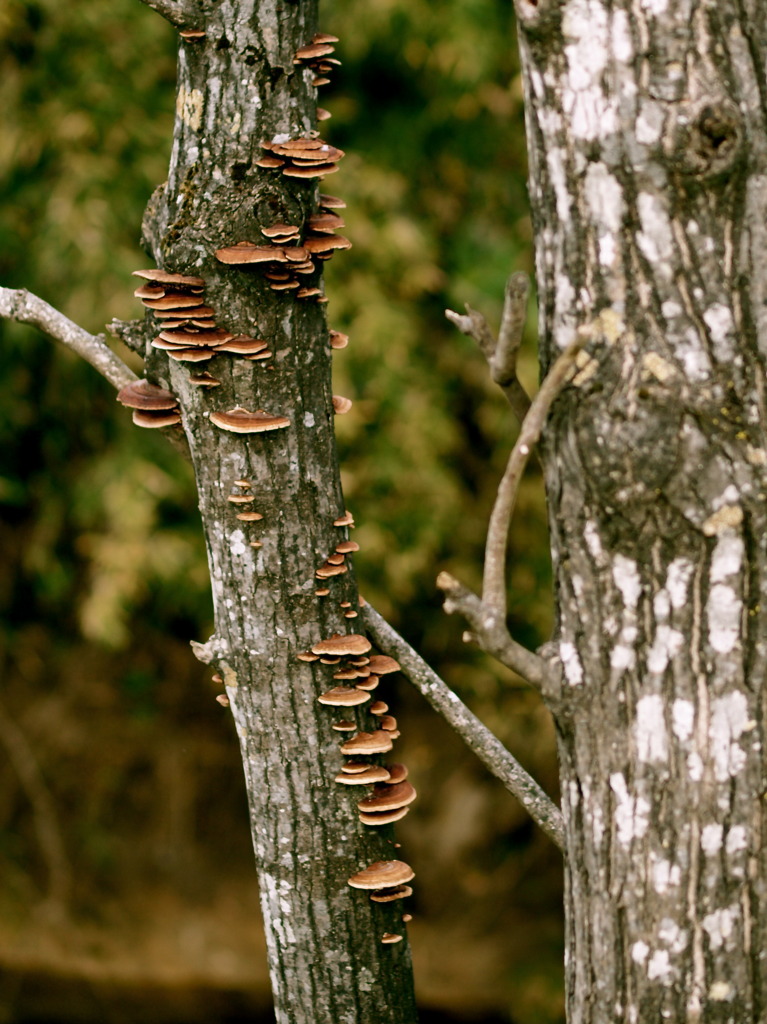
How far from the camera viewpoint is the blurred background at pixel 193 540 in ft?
13.1

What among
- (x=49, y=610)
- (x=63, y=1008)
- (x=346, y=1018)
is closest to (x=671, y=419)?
(x=346, y=1018)

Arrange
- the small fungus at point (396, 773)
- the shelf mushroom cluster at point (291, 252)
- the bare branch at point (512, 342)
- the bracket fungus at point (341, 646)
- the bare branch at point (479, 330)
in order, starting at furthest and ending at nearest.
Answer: the small fungus at point (396, 773) < the bracket fungus at point (341, 646) < the shelf mushroom cluster at point (291, 252) < the bare branch at point (479, 330) < the bare branch at point (512, 342)

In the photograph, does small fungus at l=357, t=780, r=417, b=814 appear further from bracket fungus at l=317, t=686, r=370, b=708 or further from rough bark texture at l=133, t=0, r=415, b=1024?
bracket fungus at l=317, t=686, r=370, b=708

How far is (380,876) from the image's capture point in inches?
67.0

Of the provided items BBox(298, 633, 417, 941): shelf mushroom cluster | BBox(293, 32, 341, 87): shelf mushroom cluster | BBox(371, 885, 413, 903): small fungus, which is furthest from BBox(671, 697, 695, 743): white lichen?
BBox(293, 32, 341, 87): shelf mushroom cluster

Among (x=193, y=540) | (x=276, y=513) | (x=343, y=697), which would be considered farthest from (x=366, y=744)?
(x=193, y=540)

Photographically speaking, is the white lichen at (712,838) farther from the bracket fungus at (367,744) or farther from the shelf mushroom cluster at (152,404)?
the shelf mushroom cluster at (152,404)

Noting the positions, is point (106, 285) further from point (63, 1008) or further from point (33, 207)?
point (63, 1008)

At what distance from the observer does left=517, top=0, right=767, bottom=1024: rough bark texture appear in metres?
1.27

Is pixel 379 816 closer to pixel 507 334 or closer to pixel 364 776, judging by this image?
pixel 364 776

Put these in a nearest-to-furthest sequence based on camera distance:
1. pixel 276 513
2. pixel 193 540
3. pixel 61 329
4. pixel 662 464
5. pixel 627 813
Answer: pixel 662 464 → pixel 627 813 → pixel 276 513 → pixel 61 329 → pixel 193 540

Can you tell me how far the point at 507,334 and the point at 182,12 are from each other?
0.76 meters

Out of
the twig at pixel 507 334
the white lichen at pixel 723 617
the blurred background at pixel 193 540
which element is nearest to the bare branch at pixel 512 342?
the twig at pixel 507 334

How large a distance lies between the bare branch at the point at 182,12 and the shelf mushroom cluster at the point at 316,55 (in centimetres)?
17
